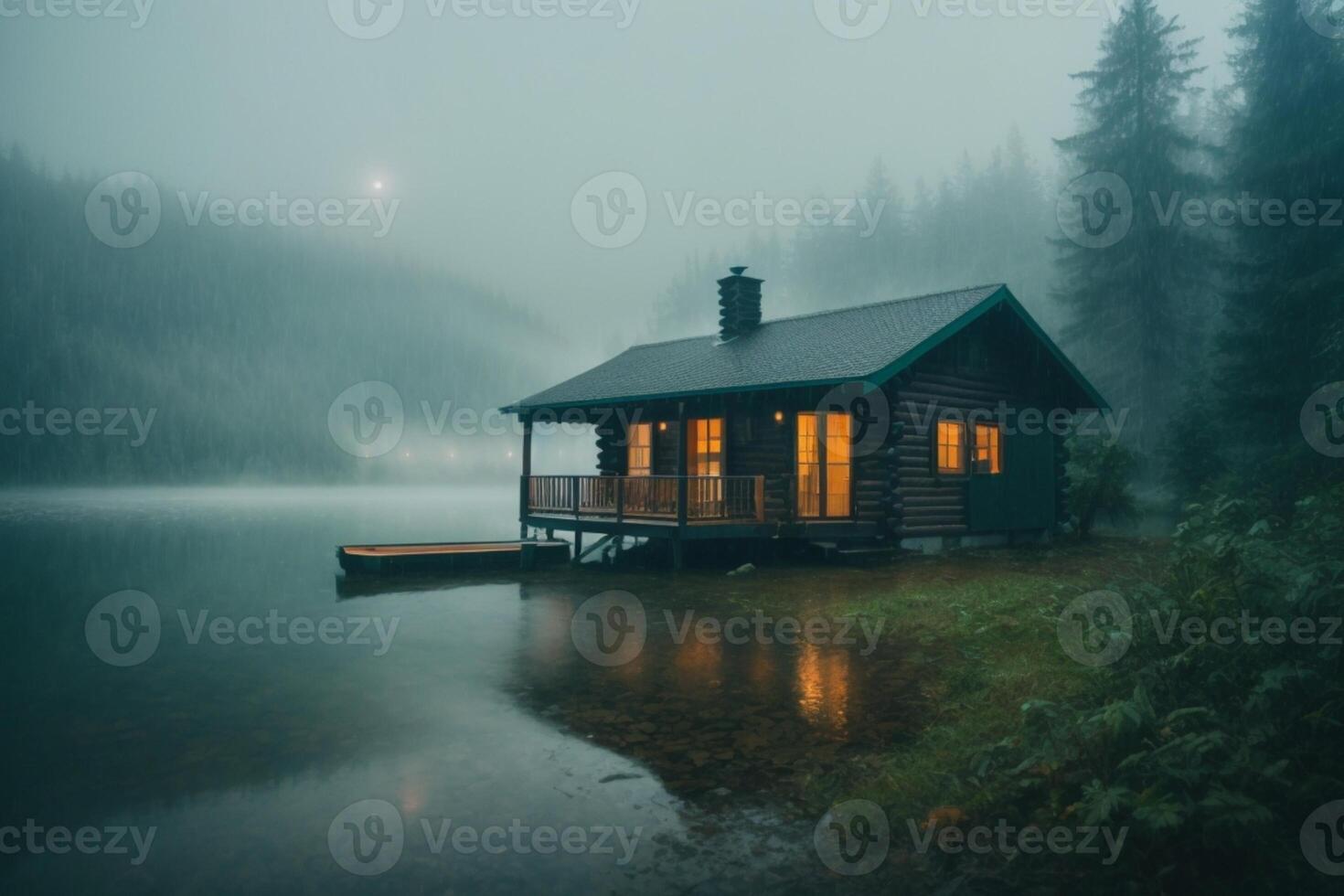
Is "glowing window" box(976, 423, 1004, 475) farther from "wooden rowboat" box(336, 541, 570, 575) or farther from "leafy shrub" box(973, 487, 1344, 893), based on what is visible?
"leafy shrub" box(973, 487, 1344, 893)

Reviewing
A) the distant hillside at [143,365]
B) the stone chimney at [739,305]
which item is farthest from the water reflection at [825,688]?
the distant hillside at [143,365]

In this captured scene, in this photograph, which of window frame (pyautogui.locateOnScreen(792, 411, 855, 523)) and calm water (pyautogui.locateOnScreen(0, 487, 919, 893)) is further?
window frame (pyautogui.locateOnScreen(792, 411, 855, 523))

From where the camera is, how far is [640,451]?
21.2 meters

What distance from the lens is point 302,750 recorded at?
6297mm

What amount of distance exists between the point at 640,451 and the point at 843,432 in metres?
5.76

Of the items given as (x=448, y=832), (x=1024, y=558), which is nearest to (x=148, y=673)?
(x=448, y=832)

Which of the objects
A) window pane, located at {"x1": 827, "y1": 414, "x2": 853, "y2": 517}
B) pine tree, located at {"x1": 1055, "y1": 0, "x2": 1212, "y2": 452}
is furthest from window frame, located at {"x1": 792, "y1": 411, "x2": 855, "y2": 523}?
pine tree, located at {"x1": 1055, "y1": 0, "x2": 1212, "y2": 452}

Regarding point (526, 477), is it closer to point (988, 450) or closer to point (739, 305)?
point (739, 305)

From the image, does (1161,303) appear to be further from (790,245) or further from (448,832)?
(790,245)

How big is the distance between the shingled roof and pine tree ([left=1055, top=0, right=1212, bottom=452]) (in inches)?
594

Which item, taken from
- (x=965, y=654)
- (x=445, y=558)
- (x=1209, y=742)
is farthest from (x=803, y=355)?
(x=1209, y=742)

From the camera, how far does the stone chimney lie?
22.5 metres

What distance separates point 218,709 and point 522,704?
311 centimetres

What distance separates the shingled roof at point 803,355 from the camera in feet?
51.2
